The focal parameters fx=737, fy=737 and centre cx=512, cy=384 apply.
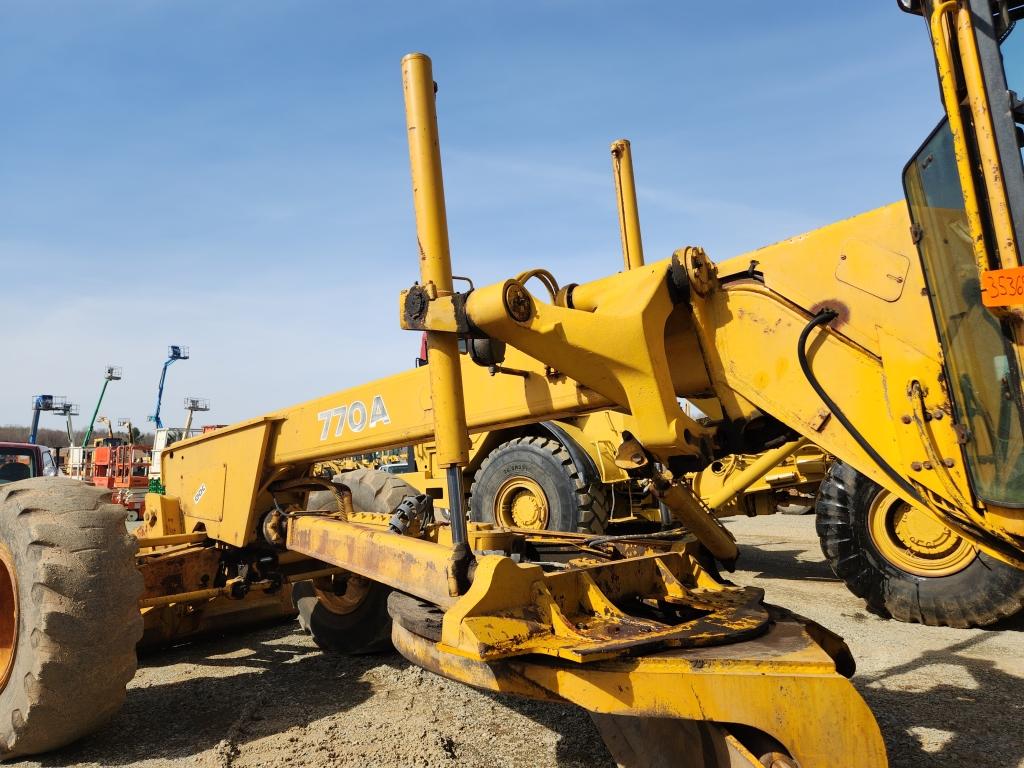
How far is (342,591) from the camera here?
5168 mm

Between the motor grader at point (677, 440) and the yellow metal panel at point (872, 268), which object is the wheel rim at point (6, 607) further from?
the yellow metal panel at point (872, 268)

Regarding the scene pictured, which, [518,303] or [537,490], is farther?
[537,490]

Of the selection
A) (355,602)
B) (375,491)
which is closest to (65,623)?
(355,602)

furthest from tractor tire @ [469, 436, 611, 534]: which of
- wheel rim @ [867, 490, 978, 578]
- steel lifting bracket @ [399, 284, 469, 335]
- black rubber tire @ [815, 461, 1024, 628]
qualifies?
steel lifting bracket @ [399, 284, 469, 335]

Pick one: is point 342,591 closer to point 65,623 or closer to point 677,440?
point 65,623

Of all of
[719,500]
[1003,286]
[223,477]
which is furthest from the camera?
[719,500]

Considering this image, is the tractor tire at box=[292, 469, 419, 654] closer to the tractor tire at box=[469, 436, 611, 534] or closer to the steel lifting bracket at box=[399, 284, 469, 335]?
the tractor tire at box=[469, 436, 611, 534]

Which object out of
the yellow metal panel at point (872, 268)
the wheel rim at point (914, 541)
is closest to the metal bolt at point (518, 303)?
the yellow metal panel at point (872, 268)

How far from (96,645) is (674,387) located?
9.25ft

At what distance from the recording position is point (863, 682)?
12.8ft

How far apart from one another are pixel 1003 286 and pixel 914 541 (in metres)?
4.27

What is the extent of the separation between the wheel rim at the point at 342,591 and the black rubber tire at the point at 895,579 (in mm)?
3374

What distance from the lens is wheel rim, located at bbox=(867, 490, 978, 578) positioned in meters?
5.28

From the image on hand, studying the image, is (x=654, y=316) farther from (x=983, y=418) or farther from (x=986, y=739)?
(x=986, y=739)
